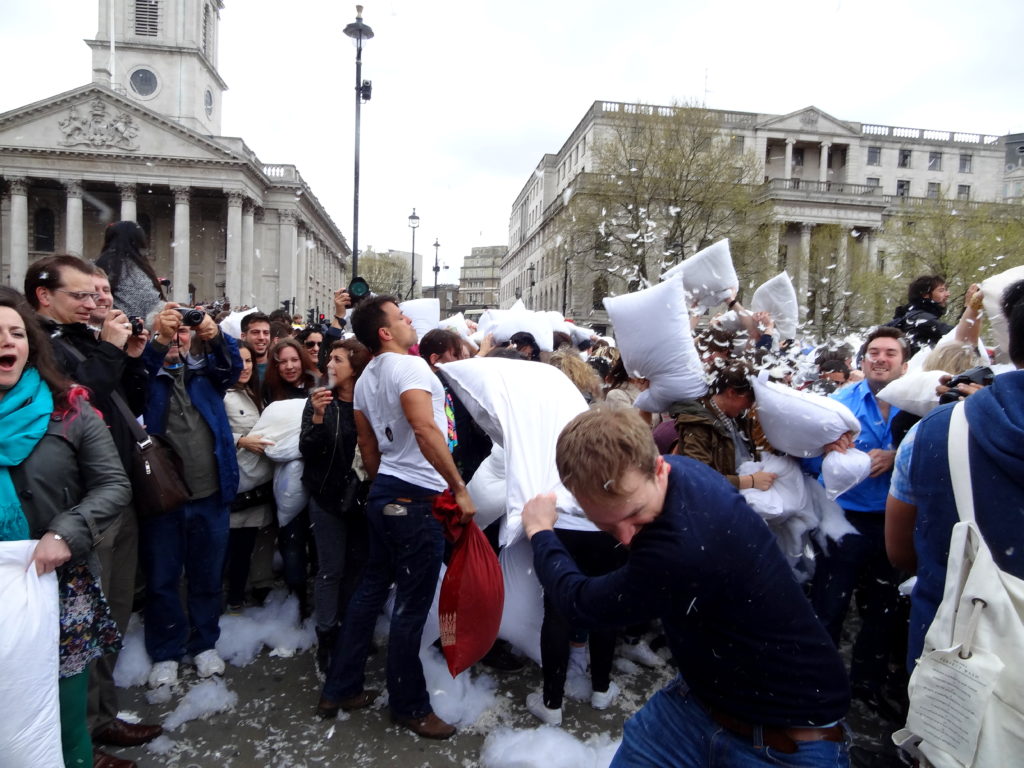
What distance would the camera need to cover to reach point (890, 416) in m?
3.93

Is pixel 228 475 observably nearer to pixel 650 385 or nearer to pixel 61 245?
pixel 650 385

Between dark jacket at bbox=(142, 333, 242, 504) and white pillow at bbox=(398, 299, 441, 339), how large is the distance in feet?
8.26

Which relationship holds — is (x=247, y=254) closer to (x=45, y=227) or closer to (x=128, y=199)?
(x=128, y=199)

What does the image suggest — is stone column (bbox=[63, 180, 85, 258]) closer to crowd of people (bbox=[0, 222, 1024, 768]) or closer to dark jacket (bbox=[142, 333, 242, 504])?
crowd of people (bbox=[0, 222, 1024, 768])

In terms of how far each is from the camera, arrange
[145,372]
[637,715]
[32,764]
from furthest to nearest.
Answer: [145,372] → [32,764] → [637,715]

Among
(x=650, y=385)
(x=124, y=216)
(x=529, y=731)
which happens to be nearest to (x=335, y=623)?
(x=529, y=731)

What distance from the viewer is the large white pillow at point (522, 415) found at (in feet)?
10.7

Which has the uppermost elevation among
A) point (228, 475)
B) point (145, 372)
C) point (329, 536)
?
point (145, 372)

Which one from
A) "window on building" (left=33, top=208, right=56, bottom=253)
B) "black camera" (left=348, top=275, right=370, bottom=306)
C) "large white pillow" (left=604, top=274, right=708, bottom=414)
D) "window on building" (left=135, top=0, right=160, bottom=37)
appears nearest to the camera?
"large white pillow" (left=604, top=274, right=708, bottom=414)

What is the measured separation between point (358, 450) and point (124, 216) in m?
54.8

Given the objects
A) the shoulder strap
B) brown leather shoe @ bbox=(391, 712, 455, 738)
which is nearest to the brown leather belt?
the shoulder strap

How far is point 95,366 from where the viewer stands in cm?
297

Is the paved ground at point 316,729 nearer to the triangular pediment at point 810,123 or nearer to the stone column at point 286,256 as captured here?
the stone column at point 286,256

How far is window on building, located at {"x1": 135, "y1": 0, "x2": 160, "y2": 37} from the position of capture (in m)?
57.1
